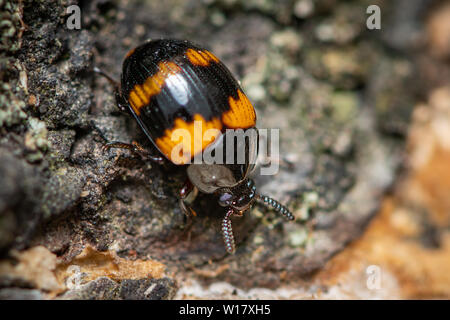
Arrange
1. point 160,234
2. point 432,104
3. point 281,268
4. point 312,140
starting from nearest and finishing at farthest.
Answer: point 160,234 < point 281,268 < point 312,140 < point 432,104

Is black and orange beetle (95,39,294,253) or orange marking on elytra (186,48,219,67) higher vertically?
orange marking on elytra (186,48,219,67)

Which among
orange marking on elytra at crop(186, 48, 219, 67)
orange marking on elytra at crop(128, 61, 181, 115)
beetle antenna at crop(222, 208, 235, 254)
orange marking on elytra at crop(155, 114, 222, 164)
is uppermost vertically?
orange marking on elytra at crop(186, 48, 219, 67)

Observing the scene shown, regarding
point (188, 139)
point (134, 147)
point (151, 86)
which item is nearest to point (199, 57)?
point (151, 86)

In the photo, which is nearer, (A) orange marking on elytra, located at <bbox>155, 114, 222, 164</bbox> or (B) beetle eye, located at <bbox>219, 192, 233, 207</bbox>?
(A) orange marking on elytra, located at <bbox>155, 114, 222, 164</bbox>

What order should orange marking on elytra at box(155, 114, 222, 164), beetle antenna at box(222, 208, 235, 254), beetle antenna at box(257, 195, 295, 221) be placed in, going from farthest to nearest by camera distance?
beetle antenna at box(257, 195, 295, 221) < beetle antenna at box(222, 208, 235, 254) < orange marking on elytra at box(155, 114, 222, 164)

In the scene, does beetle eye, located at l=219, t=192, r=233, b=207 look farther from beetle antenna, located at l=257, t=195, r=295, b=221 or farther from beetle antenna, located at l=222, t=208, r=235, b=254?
beetle antenna, located at l=257, t=195, r=295, b=221

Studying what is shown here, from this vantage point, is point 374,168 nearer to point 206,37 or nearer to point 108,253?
point 206,37

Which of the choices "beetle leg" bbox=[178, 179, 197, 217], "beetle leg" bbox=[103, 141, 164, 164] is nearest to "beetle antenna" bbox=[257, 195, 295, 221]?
"beetle leg" bbox=[178, 179, 197, 217]
